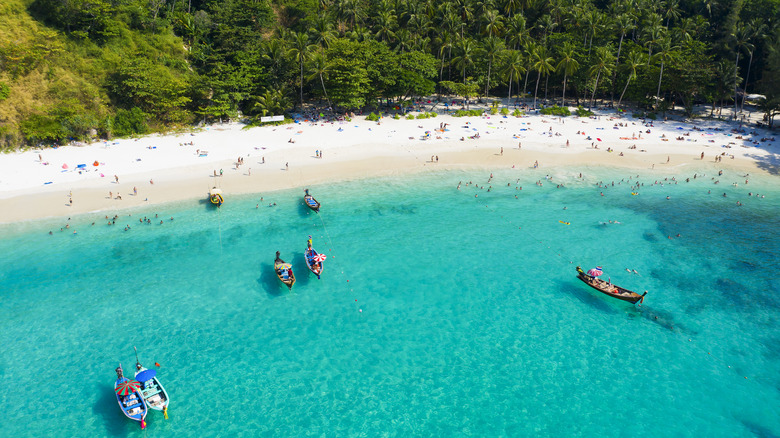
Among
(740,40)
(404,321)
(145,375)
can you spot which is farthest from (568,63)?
(145,375)

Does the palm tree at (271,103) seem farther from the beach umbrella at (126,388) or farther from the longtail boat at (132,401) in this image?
the longtail boat at (132,401)

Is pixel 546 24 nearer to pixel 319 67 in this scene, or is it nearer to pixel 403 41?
pixel 403 41

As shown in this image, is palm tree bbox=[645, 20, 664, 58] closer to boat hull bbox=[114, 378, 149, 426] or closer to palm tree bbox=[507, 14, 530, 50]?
palm tree bbox=[507, 14, 530, 50]

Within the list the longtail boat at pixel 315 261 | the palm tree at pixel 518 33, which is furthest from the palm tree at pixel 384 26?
the longtail boat at pixel 315 261

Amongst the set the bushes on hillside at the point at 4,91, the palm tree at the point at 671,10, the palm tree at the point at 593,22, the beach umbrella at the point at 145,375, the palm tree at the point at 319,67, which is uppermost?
the palm tree at the point at 671,10

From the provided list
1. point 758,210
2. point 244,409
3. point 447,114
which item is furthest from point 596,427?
point 447,114

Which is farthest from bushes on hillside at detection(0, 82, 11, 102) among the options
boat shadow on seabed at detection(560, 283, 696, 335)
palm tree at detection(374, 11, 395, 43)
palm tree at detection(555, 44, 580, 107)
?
palm tree at detection(555, 44, 580, 107)
